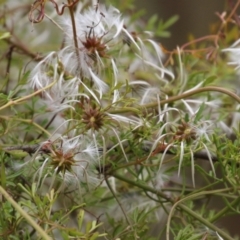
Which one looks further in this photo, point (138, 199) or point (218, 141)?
point (138, 199)

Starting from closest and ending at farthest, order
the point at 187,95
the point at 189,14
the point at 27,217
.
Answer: the point at 27,217 < the point at 187,95 < the point at 189,14

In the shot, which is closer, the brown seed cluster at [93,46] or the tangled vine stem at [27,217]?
the tangled vine stem at [27,217]

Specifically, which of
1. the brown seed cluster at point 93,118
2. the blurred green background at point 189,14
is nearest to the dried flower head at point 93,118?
the brown seed cluster at point 93,118

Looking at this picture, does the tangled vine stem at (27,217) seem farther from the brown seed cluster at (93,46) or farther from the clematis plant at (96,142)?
the brown seed cluster at (93,46)

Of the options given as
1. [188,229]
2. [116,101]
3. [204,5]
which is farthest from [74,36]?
[204,5]

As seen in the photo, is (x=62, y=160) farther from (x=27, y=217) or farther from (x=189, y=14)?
(x=189, y=14)

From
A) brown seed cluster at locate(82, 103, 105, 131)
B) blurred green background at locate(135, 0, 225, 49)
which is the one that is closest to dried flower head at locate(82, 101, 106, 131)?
brown seed cluster at locate(82, 103, 105, 131)

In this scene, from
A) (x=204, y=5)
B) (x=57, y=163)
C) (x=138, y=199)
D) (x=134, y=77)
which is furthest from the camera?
(x=204, y=5)

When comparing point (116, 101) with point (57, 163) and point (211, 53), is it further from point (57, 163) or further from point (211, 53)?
point (211, 53)

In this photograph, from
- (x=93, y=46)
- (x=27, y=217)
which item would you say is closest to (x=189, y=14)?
(x=93, y=46)

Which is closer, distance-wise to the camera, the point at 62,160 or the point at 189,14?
the point at 62,160

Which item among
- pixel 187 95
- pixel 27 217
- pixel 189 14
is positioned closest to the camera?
pixel 27 217
